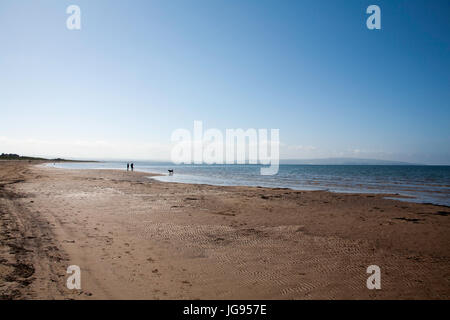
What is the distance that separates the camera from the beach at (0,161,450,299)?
17.0 ft

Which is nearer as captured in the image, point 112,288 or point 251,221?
point 112,288

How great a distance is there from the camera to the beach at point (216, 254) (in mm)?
5188

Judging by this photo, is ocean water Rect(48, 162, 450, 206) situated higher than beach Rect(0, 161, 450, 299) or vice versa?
beach Rect(0, 161, 450, 299)

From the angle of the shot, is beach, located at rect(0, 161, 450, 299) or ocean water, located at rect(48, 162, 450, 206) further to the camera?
ocean water, located at rect(48, 162, 450, 206)

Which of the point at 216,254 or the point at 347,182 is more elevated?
the point at 216,254

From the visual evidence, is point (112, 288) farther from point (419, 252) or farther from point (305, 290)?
point (419, 252)

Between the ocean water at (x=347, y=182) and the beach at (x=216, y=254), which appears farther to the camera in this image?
the ocean water at (x=347, y=182)

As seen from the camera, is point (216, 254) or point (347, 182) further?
point (347, 182)

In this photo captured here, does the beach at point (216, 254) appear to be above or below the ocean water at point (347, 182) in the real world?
above

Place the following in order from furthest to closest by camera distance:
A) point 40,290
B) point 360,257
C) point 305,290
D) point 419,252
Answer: point 419,252
point 360,257
point 305,290
point 40,290

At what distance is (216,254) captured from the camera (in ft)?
24.0

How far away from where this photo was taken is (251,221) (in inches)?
454
